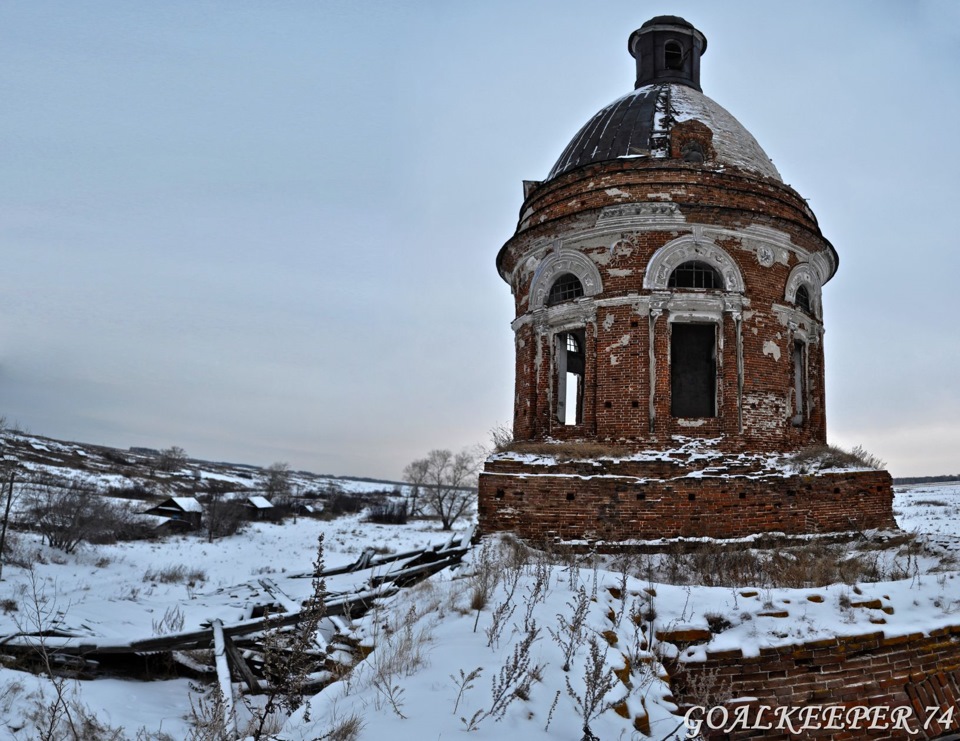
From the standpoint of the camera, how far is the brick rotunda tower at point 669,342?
32.8ft

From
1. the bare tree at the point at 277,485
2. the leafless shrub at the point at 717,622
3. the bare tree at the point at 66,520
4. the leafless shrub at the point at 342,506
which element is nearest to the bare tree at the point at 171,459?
the bare tree at the point at 277,485

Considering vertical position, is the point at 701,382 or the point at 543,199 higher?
the point at 543,199

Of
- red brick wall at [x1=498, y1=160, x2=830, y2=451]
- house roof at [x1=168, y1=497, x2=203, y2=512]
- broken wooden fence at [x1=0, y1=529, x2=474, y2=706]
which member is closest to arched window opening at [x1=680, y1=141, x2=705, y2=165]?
red brick wall at [x1=498, y1=160, x2=830, y2=451]

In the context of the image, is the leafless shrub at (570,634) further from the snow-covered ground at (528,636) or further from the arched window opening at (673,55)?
the arched window opening at (673,55)

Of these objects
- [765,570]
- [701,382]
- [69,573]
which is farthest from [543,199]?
[69,573]

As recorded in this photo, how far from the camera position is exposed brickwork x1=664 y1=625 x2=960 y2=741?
5.16 m

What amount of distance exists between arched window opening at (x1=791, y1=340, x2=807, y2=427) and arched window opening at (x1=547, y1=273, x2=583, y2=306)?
4582mm

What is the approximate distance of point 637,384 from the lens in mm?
11375

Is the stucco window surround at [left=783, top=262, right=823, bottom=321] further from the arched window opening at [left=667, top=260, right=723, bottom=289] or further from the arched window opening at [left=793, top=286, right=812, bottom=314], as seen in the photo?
the arched window opening at [left=667, top=260, right=723, bottom=289]

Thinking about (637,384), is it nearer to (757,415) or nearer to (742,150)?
(757,415)

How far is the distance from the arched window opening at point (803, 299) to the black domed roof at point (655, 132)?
8.06 ft

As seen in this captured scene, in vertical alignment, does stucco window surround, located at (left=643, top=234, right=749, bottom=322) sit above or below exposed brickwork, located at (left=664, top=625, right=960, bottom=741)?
above

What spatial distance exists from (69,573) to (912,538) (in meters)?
19.6

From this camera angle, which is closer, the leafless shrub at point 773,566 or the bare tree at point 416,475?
the leafless shrub at point 773,566
